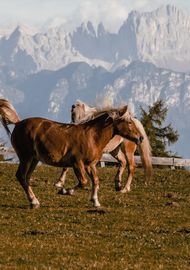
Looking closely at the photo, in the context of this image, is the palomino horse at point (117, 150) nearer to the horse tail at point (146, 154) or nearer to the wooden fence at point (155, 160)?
the horse tail at point (146, 154)

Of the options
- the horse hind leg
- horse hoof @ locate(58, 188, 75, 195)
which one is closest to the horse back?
the horse hind leg

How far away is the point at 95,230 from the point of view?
17.7m

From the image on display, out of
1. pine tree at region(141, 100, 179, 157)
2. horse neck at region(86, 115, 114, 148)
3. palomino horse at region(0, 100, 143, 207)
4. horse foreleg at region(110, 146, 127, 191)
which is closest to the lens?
palomino horse at region(0, 100, 143, 207)

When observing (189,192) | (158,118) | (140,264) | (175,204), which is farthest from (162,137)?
(140,264)

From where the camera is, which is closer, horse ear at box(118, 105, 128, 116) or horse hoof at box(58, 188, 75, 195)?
horse ear at box(118, 105, 128, 116)

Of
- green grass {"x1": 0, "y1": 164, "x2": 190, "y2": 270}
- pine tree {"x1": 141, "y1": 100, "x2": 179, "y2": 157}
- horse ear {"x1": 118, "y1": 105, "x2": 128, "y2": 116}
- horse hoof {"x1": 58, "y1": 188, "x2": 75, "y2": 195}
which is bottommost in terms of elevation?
pine tree {"x1": 141, "y1": 100, "x2": 179, "y2": 157}

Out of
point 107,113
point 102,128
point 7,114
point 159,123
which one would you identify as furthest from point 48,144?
point 159,123

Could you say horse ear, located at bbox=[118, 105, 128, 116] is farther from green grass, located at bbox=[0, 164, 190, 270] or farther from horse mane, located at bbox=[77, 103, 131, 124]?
green grass, located at bbox=[0, 164, 190, 270]

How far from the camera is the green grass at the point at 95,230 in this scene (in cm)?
1406

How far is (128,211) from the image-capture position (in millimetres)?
21234

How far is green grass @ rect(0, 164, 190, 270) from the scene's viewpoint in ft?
46.1

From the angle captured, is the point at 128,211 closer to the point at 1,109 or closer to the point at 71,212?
the point at 71,212

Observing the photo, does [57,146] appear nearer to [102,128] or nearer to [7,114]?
[102,128]

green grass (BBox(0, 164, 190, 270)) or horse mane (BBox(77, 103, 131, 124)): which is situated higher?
horse mane (BBox(77, 103, 131, 124))
